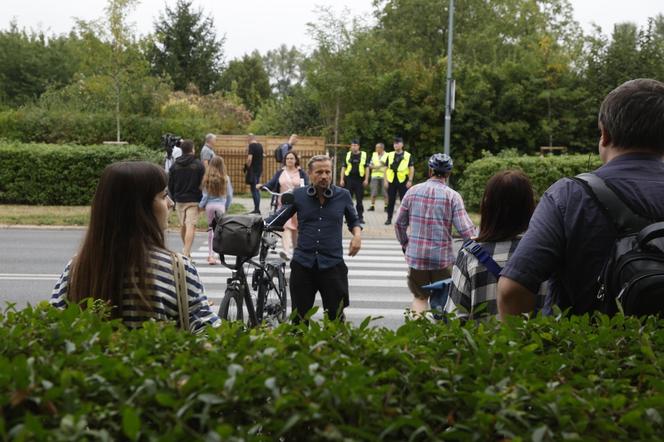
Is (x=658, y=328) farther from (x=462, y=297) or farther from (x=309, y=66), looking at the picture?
(x=309, y=66)

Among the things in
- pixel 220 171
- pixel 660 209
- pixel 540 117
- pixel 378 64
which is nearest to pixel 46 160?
pixel 220 171

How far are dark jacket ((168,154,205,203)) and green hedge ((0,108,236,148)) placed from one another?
16319 millimetres

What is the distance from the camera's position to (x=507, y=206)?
15.5 feet

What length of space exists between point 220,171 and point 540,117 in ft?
70.7

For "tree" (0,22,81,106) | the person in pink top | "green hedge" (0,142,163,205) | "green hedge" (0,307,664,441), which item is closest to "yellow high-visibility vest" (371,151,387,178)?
"green hedge" (0,142,163,205)

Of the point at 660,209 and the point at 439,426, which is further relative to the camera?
the point at 660,209

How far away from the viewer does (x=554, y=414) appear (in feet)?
6.72

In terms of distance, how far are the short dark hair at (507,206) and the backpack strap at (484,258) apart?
0.31 feet

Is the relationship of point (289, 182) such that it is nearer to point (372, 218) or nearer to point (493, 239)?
point (372, 218)

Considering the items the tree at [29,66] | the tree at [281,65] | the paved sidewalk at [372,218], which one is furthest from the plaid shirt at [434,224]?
the tree at [281,65]

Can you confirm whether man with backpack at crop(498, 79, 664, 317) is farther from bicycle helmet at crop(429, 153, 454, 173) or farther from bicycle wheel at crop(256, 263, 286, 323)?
bicycle wheel at crop(256, 263, 286, 323)

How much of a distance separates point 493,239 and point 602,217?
1560mm

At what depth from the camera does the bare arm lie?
3.29 metres

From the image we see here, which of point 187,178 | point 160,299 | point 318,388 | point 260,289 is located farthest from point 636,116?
point 187,178
